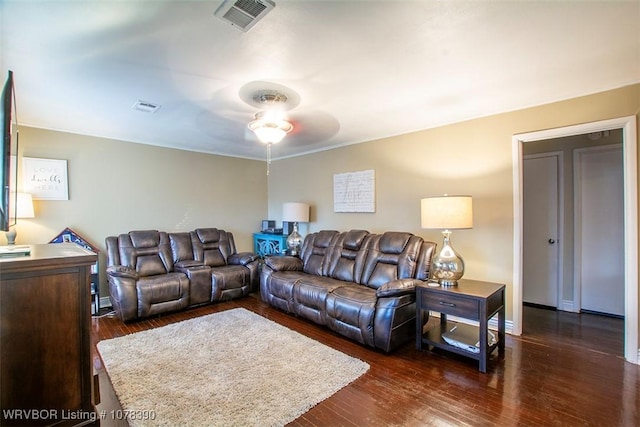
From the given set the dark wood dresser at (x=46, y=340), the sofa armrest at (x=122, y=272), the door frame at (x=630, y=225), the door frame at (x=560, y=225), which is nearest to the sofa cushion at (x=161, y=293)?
the sofa armrest at (x=122, y=272)

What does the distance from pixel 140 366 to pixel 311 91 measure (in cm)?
284

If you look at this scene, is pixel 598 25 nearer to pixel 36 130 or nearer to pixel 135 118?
pixel 135 118

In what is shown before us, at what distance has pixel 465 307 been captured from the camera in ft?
8.21

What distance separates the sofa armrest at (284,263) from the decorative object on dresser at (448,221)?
6.67 feet

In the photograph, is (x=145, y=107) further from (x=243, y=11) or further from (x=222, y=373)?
(x=222, y=373)

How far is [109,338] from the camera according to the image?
302cm

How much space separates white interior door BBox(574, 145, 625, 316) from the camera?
12.0 ft

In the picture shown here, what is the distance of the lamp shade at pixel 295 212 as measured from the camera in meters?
4.97

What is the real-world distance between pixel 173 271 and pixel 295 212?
2.08 meters

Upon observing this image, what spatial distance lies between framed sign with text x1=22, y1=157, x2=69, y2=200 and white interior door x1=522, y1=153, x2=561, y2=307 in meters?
6.44

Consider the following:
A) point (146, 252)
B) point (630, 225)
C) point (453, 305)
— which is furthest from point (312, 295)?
point (630, 225)

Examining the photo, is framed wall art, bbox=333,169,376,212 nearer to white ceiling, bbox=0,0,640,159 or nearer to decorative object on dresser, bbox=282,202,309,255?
decorative object on dresser, bbox=282,202,309,255

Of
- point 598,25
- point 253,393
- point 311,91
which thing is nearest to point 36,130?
point 311,91

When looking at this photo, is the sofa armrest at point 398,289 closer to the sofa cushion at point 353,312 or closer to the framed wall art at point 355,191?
the sofa cushion at point 353,312
